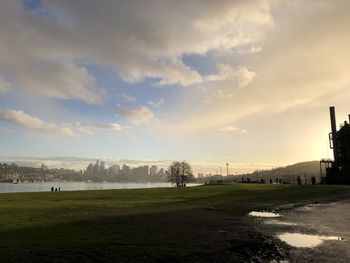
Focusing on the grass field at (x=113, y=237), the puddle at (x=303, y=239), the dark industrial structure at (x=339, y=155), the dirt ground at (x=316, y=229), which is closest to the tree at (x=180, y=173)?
the dark industrial structure at (x=339, y=155)

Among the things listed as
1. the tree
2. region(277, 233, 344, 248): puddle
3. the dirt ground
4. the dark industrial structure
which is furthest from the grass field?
the tree

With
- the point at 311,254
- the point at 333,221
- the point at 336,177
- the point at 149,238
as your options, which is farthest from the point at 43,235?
the point at 336,177

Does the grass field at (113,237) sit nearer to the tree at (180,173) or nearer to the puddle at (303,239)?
the puddle at (303,239)

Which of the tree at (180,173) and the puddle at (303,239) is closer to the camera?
the puddle at (303,239)

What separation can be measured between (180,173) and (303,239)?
148652 millimetres

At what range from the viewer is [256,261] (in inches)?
489

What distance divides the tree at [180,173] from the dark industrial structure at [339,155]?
72.9 m

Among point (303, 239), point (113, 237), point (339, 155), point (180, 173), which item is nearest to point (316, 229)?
point (303, 239)

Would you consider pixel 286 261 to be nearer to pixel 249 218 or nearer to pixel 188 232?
pixel 188 232

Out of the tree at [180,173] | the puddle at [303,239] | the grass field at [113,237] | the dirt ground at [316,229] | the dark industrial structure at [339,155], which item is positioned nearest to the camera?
the grass field at [113,237]

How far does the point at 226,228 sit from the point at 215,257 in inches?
247

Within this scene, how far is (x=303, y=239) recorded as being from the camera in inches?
645

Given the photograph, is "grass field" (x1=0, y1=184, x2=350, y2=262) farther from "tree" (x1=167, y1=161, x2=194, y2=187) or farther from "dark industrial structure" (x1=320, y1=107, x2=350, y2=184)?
"tree" (x1=167, y1=161, x2=194, y2=187)

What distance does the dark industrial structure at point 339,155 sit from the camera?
81.2 m
